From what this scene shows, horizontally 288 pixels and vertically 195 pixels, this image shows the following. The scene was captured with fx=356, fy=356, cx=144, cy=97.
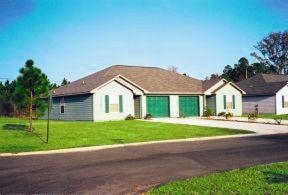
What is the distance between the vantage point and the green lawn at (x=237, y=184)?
8.19 metres

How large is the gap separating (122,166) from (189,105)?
1130 inches

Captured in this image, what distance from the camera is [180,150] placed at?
633 inches

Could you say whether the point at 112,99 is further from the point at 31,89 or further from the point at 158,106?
the point at 31,89

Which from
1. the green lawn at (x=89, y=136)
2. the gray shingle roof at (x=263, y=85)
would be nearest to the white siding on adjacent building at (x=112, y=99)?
the green lawn at (x=89, y=136)

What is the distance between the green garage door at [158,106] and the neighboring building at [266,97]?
51.7 feet

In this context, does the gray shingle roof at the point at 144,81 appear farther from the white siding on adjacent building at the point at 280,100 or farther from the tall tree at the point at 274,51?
the tall tree at the point at 274,51

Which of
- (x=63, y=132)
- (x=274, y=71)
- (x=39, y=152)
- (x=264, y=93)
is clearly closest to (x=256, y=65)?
(x=274, y=71)

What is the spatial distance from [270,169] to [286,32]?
83799 mm

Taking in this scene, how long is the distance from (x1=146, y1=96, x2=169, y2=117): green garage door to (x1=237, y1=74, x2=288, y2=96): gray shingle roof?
1584 cm

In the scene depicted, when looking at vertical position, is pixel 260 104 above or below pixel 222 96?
below

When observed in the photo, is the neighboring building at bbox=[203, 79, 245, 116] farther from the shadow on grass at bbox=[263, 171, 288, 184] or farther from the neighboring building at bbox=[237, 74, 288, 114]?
the shadow on grass at bbox=[263, 171, 288, 184]

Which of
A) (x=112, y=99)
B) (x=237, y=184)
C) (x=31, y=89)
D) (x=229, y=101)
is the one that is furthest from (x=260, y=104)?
(x=237, y=184)

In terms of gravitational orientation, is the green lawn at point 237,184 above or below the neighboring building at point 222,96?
below

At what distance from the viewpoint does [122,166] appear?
12.1 metres
